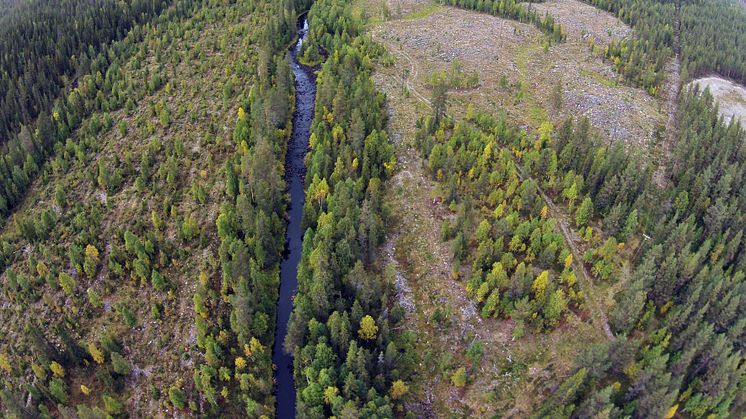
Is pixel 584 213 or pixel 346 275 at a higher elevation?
pixel 584 213

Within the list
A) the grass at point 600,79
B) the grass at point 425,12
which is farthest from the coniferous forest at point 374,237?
the grass at point 425,12

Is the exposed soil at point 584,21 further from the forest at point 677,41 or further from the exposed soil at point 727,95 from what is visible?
the exposed soil at point 727,95

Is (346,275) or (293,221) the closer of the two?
(346,275)

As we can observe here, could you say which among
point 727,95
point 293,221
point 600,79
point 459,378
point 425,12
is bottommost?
point 459,378

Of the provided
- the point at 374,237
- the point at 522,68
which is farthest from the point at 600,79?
the point at 374,237

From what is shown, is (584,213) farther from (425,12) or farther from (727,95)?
(425,12)

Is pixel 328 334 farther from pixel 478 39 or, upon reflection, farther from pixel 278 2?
pixel 278 2
